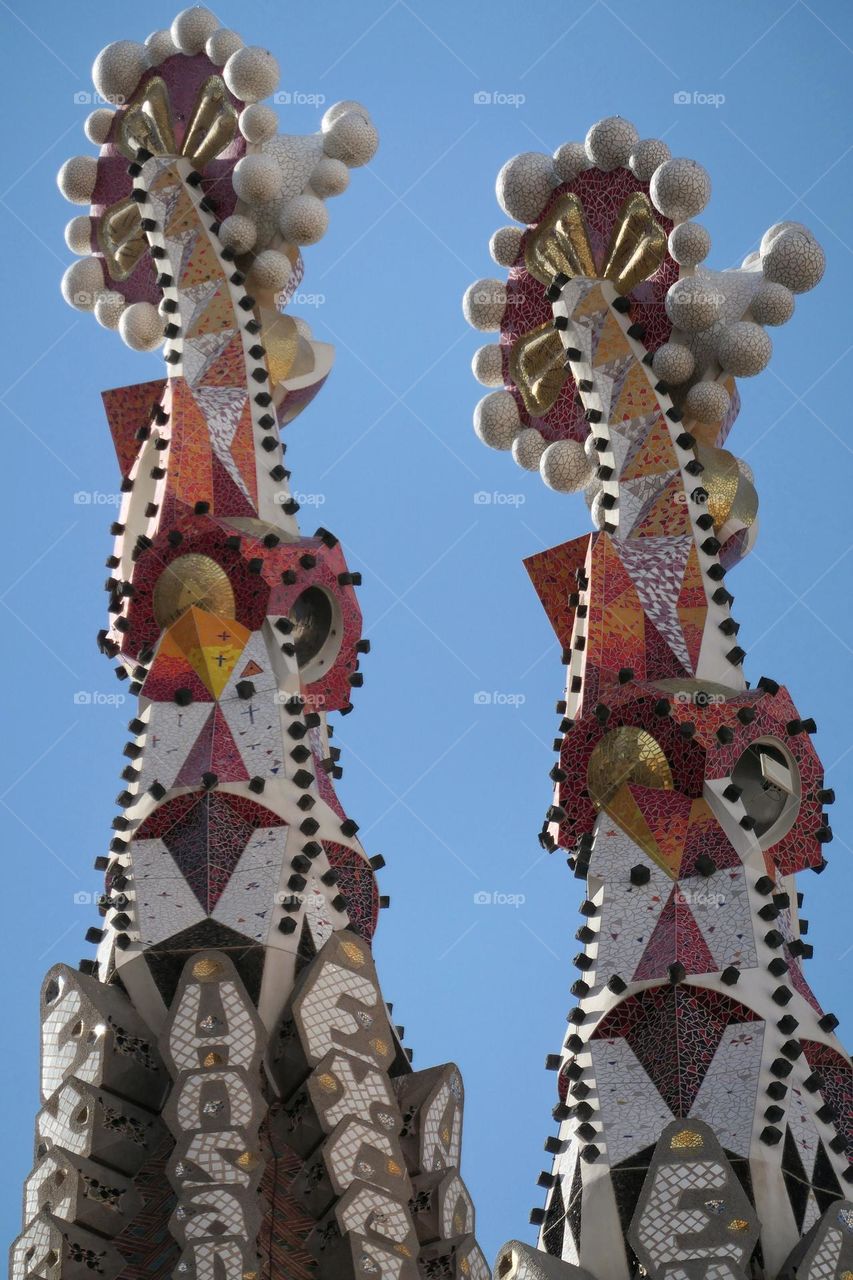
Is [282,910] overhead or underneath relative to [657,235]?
underneath

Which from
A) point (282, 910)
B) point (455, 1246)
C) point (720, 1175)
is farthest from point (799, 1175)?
point (282, 910)

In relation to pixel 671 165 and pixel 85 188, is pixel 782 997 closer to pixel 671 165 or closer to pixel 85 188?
pixel 671 165

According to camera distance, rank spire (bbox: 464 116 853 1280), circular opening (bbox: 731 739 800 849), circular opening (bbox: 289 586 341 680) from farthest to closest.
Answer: circular opening (bbox: 289 586 341 680) → circular opening (bbox: 731 739 800 849) → spire (bbox: 464 116 853 1280)

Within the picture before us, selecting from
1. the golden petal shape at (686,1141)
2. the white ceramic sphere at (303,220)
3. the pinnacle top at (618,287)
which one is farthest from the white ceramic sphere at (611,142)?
the golden petal shape at (686,1141)

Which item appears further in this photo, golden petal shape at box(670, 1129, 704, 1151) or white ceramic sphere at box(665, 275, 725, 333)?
white ceramic sphere at box(665, 275, 725, 333)

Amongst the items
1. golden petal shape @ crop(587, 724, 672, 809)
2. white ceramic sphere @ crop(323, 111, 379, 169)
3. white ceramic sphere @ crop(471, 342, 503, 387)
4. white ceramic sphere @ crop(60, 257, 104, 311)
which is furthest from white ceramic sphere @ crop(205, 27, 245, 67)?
golden petal shape @ crop(587, 724, 672, 809)

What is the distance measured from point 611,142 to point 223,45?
2.45m

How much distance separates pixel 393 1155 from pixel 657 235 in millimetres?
6003

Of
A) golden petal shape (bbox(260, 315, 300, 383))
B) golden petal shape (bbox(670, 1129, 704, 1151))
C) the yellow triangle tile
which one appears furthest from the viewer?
golden petal shape (bbox(260, 315, 300, 383))

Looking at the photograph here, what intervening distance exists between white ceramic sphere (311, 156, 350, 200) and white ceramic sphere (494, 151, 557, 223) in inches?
38.1

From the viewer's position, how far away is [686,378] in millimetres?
14906

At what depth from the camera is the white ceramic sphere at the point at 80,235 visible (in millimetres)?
16328

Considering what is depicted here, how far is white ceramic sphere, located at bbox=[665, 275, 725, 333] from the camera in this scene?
14.6m

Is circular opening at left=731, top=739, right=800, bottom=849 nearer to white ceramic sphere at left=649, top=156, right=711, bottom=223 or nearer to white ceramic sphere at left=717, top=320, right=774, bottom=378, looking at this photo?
white ceramic sphere at left=717, top=320, right=774, bottom=378
